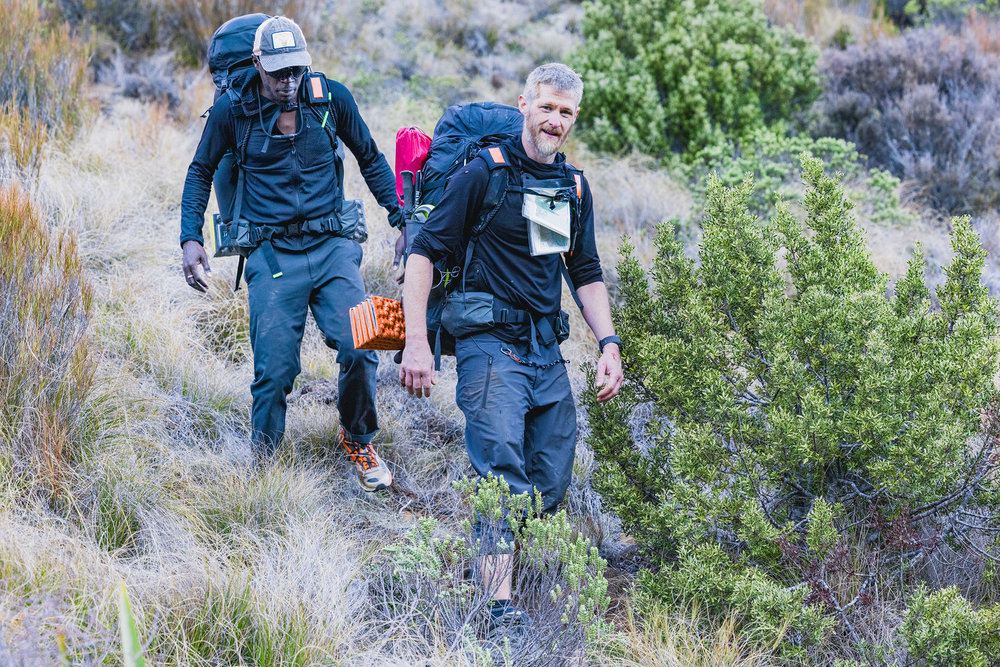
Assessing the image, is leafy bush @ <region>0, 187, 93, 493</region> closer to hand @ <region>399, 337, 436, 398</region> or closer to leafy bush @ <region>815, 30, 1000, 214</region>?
hand @ <region>399, 337, 436, 398</region>

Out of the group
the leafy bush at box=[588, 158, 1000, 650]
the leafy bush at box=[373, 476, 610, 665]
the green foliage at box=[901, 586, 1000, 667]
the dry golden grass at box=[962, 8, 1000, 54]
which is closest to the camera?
the green foliage at box=[901, 586, 1000, 667]

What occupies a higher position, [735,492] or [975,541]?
[735,492]

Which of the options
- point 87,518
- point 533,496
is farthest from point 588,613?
point 87,518

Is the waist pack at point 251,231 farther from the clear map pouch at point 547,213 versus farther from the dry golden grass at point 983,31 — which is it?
the dry golden grass at point 983,31

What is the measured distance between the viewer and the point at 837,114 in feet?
30.2

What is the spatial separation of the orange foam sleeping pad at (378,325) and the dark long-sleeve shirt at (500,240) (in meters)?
0.34

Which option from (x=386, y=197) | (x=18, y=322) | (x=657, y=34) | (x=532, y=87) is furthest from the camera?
(x=657, y=34)

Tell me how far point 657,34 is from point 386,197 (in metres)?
5.35

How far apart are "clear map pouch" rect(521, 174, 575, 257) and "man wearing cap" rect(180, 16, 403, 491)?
0.87m

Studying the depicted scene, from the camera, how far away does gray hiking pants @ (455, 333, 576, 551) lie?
338cm

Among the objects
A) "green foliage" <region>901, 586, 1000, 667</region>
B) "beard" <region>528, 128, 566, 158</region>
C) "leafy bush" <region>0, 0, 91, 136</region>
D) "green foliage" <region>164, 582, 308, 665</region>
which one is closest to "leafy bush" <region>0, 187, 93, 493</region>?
"green foliage" <region>164, 582, 308, 665</region>

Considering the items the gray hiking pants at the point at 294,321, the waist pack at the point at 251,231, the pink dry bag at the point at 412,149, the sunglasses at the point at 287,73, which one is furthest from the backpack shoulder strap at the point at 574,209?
the sunglasses at the point at 287,73

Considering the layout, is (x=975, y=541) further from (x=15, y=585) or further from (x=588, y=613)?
(x=15, y=585)

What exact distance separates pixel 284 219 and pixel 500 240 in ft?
3.84
